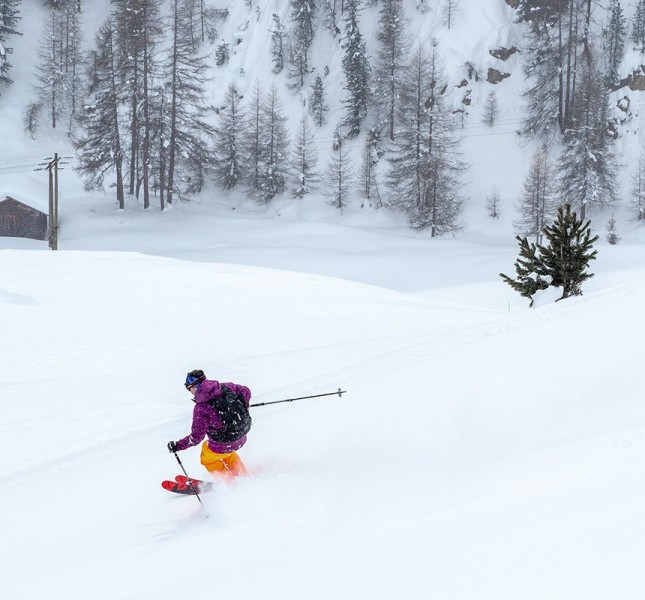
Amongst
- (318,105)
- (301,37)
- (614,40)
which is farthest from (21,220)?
(614,40)

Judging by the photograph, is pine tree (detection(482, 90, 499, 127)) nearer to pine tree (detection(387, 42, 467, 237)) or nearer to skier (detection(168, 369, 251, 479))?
pine tree (detection(387, 42, 467, 237))

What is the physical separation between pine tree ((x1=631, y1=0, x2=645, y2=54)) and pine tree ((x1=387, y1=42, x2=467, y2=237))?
17.5 m

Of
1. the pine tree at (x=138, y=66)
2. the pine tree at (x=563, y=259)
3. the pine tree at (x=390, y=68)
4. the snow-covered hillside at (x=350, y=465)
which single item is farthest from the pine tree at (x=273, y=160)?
the snow-covered hillside at (x=350, y=465)

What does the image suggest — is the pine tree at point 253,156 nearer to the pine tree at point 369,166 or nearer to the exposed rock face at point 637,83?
the pine tree at point 369,166

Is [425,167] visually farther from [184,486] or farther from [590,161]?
[184,486]

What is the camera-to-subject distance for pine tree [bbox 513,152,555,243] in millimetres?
42406

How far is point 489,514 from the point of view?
4.67m

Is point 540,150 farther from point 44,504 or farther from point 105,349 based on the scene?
point 44,504

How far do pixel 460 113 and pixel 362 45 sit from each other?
40.8 feet

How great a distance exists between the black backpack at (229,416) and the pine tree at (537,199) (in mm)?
39119

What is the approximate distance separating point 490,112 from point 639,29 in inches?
570

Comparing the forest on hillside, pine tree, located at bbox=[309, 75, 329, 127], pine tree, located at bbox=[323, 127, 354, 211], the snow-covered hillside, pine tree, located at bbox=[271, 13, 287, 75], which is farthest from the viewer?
pine tree, located at bbox=[271, 13, 287, 75]

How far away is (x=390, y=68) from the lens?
55.3 meters

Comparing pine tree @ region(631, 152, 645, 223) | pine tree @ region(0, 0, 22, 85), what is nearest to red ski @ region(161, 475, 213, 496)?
pine tree @ region(631, 152, 645, 223)
